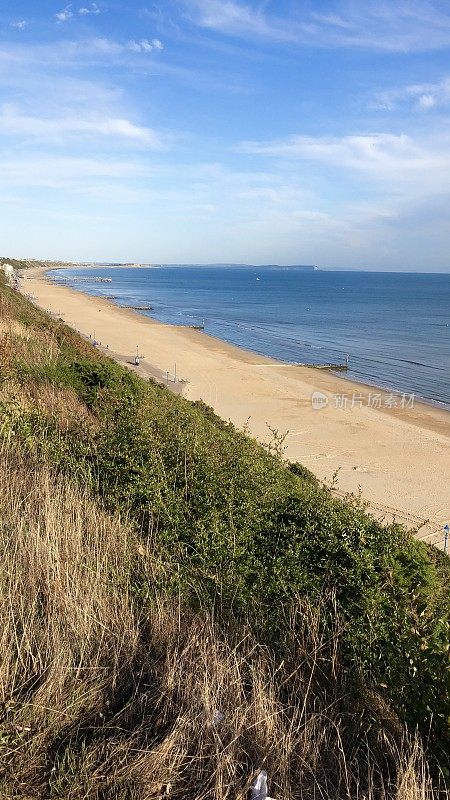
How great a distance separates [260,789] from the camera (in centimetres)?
260

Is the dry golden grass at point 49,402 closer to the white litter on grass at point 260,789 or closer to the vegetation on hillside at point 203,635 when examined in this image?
the vegetation on hillside at point 203,635

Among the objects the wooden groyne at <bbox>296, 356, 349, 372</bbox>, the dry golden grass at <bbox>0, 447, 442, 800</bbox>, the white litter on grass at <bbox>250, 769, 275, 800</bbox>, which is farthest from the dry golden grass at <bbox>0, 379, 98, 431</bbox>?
the wooden groyne at <bbox>296, 356, 349, 372</bbox>

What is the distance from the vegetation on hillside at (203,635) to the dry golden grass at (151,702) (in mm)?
13

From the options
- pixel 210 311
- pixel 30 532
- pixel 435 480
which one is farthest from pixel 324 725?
pixel 210 311

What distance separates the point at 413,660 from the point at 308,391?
28512 millimetres

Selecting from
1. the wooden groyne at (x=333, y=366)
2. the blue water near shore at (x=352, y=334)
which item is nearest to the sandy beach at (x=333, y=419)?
the wooden groyne at (x=333, y=366)

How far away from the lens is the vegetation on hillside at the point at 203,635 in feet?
8.95

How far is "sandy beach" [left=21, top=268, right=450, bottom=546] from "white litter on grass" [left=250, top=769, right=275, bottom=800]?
5.98 meters

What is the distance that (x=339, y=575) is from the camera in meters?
4.78

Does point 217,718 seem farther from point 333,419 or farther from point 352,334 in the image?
point 352,334

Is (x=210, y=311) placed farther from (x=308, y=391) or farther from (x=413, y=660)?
(x=413, y=660)

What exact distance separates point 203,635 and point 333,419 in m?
22.7

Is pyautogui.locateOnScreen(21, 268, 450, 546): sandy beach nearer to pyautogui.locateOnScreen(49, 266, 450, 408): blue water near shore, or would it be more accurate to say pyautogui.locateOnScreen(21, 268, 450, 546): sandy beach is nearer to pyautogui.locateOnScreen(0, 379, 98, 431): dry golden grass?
pyautogui.locateOnScreen(0, 379, 98, 431): dry golden grass

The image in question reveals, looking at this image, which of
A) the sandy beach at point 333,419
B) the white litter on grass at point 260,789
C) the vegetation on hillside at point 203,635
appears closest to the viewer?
the white litter on grass at point 260,789
